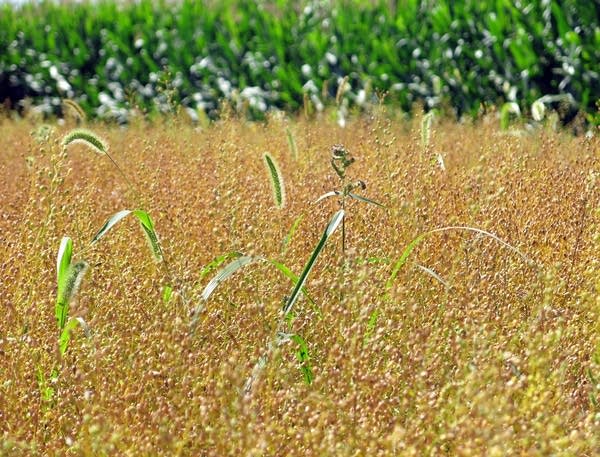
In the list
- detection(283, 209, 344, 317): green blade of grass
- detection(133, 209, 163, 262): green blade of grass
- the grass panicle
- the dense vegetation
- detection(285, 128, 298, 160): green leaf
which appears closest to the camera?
detection(283, 209, 344, 317): green blade of grass

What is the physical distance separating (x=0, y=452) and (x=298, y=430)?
642 millimetres

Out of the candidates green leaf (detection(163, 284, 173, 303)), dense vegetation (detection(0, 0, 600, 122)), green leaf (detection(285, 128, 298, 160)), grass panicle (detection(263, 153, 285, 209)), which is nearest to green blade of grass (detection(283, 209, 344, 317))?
grass panicle (detection(263, 153, 285, 209))

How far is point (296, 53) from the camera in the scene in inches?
421

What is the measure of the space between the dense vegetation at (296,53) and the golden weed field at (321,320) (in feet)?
9.88

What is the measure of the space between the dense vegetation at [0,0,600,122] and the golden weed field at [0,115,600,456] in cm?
301

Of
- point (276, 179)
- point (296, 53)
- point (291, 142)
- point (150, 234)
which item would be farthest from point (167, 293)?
point (296, 53)

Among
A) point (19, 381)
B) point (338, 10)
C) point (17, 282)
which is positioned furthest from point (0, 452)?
point (338, 10)

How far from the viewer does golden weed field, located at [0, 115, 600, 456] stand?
7.68 feet

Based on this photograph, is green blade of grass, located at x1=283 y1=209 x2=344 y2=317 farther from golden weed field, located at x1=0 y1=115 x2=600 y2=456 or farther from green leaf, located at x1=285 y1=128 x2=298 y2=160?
green leaf, located at x1=285 y1=128 x2=298 y2=160

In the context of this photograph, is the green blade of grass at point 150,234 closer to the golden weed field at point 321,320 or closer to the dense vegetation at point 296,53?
the golden weed field at point 321,320

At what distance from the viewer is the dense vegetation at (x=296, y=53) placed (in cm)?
862

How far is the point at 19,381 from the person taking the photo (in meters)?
2.68

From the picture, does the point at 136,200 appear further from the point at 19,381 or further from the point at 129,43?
the point at 129,43

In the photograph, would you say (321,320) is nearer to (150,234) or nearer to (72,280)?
(150,234)
